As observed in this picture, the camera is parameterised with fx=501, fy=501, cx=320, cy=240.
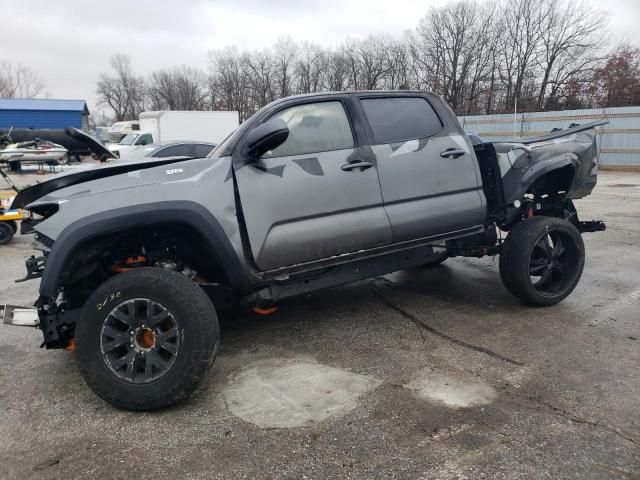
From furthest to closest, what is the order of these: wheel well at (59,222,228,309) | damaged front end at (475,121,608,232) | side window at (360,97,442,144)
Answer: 1. damaged front end at (475,121,608,232)
2. side window at (360,97,442,144)
3. wheel well at (59,222,228,309)

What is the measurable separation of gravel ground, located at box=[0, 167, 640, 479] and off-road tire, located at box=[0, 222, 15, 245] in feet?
14.8

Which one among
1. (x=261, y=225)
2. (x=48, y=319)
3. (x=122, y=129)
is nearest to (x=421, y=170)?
(x=261, y=225)

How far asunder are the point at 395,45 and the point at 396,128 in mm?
47933

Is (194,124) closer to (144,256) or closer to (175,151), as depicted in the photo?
→ (175,151)

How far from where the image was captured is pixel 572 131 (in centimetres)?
489

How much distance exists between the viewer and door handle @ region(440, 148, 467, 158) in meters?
4.11

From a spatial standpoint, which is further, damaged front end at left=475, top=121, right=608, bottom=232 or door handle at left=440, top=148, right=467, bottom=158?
damaged front end at left=475, top=121, right=608, bottom=232

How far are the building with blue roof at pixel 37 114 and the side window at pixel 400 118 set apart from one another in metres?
42.1

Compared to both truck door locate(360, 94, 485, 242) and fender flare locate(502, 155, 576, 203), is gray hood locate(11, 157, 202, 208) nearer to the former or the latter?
truck door locate(360, 94, 485, 242)

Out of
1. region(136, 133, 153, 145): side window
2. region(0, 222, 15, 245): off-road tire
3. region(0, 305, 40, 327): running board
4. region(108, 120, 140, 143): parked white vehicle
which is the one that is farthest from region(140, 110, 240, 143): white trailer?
region(0, 305, 40, 327): running board

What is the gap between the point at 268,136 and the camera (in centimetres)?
322

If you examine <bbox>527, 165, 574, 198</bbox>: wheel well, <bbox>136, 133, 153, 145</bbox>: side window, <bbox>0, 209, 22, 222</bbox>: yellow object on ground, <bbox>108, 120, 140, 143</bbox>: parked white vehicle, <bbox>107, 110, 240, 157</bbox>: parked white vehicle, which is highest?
<bbox>108, 120, 140, 143</bbox>: parked white vehicle

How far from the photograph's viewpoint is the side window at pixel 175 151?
979 centimetres

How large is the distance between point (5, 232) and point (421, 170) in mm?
7451
